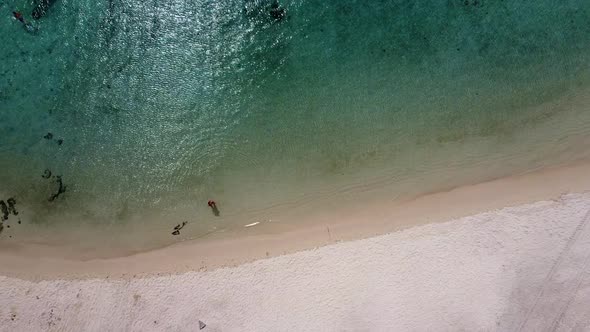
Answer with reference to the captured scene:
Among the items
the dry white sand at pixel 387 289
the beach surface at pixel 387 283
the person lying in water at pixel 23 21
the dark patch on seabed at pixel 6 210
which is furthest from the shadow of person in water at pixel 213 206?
A: the person lying in water at pixel 23 21

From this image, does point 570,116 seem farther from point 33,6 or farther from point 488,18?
point 33,6

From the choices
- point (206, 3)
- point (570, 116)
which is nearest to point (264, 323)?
point (206, 3)

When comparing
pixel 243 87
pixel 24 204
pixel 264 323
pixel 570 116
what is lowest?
pixel 264 323

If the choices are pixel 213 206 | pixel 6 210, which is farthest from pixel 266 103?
pixel 6 210

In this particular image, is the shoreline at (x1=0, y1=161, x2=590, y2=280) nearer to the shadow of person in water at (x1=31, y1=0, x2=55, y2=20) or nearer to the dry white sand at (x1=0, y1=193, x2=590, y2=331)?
the dry white sand at (x1=0, y1=193, x2=590, y2=331)

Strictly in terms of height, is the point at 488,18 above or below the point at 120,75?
below

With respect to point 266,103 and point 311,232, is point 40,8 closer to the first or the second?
point 266,103

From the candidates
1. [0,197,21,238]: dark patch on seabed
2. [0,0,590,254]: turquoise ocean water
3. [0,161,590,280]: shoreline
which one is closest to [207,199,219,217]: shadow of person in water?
[0,0,590,254]: turquoise ocean water
